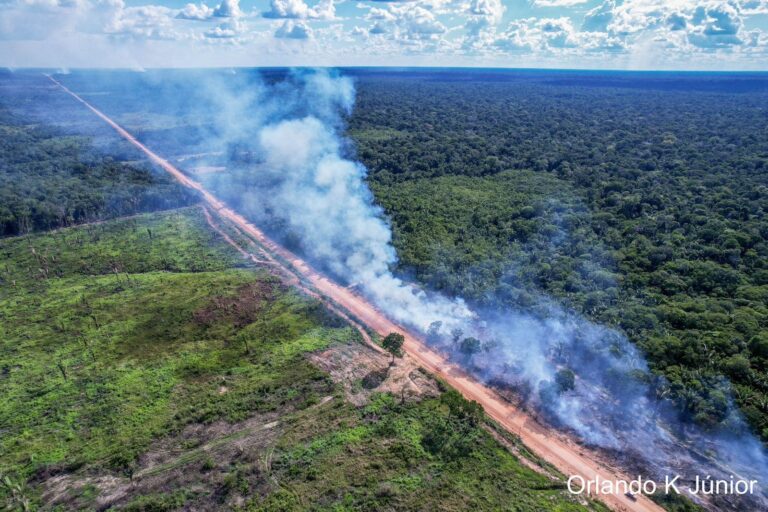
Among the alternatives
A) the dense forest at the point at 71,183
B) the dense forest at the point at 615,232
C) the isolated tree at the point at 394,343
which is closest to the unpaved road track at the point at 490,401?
the isolated tree at the point at 394,343

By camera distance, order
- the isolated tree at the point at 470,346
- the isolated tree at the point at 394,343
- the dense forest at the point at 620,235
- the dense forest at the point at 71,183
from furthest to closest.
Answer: the dense forest at the point at 71,183, the isolated tree at the point at 470,346, the isolated tree at the point at 394,343, the dense forest at the point at 620,235

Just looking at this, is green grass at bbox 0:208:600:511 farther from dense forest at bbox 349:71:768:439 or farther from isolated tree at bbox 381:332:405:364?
dense forest at bbox 349:71:768:439

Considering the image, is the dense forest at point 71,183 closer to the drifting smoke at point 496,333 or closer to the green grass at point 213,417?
the drifting smoke at point 496,333

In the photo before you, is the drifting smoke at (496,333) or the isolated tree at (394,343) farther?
the isolated tree at (394,343)

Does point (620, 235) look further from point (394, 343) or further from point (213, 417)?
point (213, 417)

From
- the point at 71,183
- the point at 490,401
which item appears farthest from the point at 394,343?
the point at 71,183

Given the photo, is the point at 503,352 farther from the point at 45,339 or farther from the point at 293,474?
the point at 45,339

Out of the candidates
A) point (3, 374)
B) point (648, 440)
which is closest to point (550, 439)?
point (648, 440)
